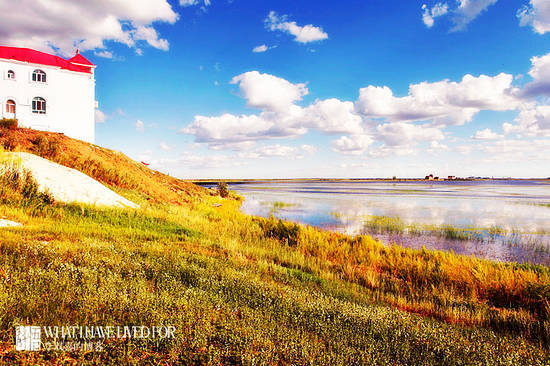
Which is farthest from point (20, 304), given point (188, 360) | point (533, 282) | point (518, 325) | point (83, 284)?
point (533, 282)

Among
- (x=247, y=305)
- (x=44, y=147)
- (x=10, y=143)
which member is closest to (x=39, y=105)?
(x=44, y=147)

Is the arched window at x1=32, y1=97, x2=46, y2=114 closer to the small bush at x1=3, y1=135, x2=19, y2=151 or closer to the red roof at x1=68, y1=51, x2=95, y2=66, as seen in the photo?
the red roof at x1=68, y1=51, x2=95, y2=66

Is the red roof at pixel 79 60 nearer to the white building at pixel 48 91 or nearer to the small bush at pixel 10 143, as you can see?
the white building at pixel 48 91

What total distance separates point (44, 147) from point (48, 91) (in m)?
19.9

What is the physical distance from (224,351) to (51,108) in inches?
1653

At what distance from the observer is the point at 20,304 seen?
368cm

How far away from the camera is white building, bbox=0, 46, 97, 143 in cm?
3180

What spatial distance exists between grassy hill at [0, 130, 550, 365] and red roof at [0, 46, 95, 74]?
33315 millimetres

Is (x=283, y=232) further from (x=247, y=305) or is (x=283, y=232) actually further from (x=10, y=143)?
(x=10, y=143)

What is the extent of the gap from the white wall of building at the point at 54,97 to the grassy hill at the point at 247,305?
29.7 meters

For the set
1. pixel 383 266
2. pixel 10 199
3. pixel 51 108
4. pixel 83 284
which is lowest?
pixel 383 266

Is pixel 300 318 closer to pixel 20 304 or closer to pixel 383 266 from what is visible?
pixel 20 304

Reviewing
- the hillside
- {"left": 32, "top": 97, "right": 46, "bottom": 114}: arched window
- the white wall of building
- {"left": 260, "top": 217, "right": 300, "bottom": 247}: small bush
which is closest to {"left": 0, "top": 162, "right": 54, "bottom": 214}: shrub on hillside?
the hillside

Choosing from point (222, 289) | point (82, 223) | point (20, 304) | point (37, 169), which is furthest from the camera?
point (37, 169)
